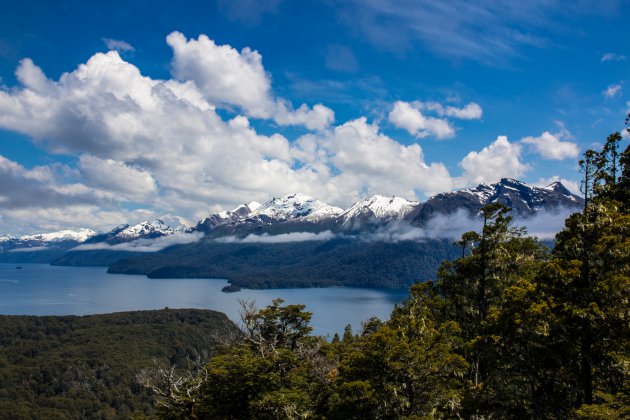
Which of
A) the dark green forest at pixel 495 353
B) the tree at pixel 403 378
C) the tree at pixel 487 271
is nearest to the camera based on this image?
the dark green forest at pixel 495 353

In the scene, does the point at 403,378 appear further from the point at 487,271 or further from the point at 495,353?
the point at 487,271

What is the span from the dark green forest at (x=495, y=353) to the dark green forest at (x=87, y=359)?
141ft

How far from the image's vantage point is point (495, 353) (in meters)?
20.7

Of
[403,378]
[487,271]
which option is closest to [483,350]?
[403,378]

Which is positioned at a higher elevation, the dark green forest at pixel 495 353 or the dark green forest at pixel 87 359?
the dark green forest at pixel 495 353

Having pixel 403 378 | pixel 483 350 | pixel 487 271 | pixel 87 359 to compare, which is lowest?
pixel 87 359

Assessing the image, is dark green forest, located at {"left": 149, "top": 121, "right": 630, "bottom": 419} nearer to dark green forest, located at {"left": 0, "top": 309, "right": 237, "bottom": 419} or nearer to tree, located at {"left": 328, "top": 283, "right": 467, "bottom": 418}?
tree, located at {"left": 328, "top": 283, "right": 467, "bottom": 418}

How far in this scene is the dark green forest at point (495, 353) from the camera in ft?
58.1

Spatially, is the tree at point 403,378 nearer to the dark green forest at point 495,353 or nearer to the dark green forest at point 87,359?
the dark green forest at point 495,353

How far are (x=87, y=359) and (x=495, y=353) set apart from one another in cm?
14744

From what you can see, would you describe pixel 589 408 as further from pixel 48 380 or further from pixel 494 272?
pixel 48 380

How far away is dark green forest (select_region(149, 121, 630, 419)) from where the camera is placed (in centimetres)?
1772

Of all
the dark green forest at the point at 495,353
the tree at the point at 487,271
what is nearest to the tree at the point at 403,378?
the dark green forest at the point at 495,353

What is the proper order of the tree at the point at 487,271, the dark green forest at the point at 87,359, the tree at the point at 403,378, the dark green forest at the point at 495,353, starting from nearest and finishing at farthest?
the dark green forest at the point at 495,353
the tree at the point at 403,378
the tree at the point at 487,271
the dark green forest at the point at 87,359
